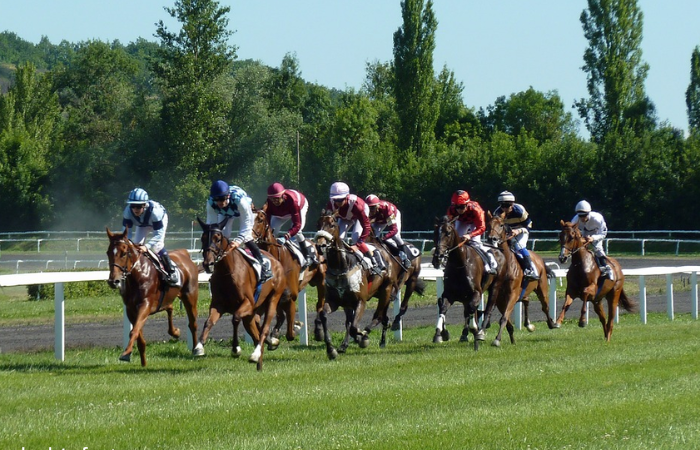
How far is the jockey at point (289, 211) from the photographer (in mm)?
14344

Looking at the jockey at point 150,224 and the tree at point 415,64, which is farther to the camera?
the tree at point 415,64

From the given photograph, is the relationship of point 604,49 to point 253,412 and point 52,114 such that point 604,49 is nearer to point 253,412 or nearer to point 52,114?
point 52,114

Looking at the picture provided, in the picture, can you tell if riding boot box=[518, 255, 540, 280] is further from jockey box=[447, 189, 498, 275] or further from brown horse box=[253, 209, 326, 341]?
brown horse box=[253, 209, 326, 341]

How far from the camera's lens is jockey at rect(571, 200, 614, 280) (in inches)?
669

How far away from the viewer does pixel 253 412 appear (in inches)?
337

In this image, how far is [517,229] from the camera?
16641mm

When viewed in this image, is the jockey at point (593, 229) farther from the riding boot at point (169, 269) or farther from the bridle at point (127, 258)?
the bridle at point (127, 258)

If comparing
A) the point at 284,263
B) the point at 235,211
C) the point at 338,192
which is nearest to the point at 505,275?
the point at 338,192

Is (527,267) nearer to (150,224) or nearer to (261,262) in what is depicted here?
(261,262)

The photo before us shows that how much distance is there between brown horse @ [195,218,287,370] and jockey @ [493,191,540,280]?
508 cm

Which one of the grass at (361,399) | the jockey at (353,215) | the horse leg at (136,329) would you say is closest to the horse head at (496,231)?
the jockey at (353,215)

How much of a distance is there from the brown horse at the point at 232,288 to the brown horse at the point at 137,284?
764mm

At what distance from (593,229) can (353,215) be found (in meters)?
4.68

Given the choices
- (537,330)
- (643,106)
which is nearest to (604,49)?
(643,106)
